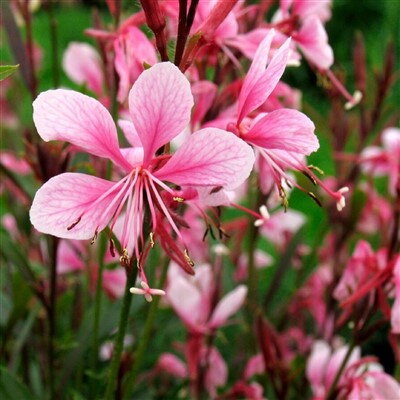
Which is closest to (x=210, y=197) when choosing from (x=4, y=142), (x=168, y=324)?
(x=168, y=324)

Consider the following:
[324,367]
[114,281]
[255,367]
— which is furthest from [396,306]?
[114,281]

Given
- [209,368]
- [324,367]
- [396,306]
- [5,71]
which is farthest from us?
[209,368]

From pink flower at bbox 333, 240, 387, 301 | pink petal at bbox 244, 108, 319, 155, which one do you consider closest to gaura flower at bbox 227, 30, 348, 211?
pink petal at bbox 244, 108, 319, 155

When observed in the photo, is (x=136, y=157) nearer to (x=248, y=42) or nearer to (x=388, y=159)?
(x=248, y=42)

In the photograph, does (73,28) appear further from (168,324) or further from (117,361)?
(117,361)

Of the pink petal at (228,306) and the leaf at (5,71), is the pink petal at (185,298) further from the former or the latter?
the leaf at (5,71)

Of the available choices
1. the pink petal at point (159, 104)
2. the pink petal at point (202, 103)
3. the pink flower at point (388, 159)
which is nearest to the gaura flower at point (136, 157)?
the pink petal at point (159, 104)
